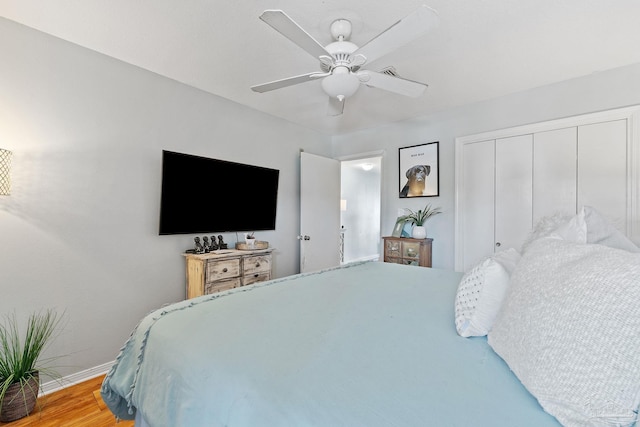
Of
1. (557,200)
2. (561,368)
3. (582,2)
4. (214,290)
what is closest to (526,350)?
(561,368)

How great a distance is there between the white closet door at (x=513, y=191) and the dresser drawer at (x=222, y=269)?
2701 mm

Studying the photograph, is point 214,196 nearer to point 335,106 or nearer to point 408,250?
point 335,106

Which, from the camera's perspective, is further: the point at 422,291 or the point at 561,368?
the point at 422,291

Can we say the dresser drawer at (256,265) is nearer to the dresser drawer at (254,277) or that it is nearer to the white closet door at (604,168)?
the dresser drawer at (254,277)

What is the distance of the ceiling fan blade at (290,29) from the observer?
136cm

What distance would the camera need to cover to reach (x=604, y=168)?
8.44 feet

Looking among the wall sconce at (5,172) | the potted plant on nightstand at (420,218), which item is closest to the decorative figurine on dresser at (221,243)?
the wall sconce at (5,172)

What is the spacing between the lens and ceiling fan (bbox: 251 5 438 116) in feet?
4.62

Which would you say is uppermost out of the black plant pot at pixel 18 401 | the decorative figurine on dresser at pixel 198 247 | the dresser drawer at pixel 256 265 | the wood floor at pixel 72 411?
the decorative figurine on dresser at pixel 198 247

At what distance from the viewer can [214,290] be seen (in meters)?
2.65

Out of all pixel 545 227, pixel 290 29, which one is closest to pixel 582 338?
pixel 545 227

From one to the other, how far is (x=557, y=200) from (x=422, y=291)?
84.7 inches

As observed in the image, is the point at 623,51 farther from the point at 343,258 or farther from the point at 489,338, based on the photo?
the point at 343,258

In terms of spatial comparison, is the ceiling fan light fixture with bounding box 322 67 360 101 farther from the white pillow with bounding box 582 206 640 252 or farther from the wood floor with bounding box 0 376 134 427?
the wood floor with bounding box 0 376 134 427
